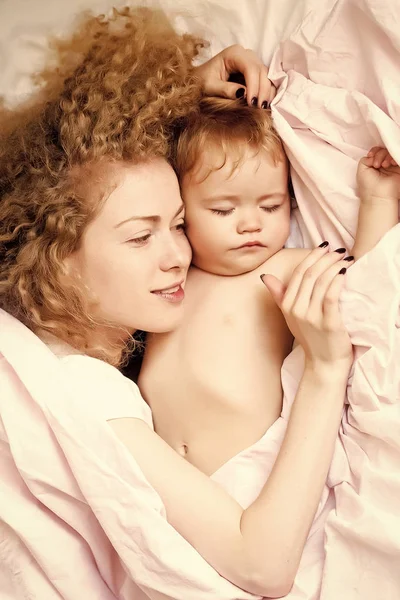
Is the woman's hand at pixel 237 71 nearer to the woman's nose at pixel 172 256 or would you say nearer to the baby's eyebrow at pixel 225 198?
the baby's eyebrow at pixel 225 198

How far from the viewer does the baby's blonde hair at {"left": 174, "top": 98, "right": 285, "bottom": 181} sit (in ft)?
3.64

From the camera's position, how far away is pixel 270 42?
1.26m

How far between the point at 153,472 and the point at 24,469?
19 cm

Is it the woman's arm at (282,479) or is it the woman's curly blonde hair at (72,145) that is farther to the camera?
the woman's curly blonde hair at (72,145)

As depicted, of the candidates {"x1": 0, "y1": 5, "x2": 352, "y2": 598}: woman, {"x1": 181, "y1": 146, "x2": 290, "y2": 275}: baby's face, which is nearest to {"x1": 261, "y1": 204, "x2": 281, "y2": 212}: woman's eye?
{"x1": 181, "y1": 146, "x2": 290, "y2": 275}: baby's face

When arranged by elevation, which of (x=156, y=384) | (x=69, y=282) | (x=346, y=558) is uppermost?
(x=69, y=282)

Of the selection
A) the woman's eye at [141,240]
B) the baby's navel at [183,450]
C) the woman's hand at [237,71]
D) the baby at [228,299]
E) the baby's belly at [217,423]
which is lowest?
the baby's navel at [183,450]

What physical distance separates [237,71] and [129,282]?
46 centimetres

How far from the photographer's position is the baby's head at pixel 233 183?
1.11 m

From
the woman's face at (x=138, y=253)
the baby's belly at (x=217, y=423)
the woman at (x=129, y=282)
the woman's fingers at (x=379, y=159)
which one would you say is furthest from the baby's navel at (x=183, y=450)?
the woman's fingers at (x=379, y=159)

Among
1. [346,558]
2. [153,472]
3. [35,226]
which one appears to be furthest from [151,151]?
[346,558]

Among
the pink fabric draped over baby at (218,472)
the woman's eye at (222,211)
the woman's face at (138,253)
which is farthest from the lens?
the woman's eye at (222,211)

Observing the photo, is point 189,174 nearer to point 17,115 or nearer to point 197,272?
point 197,272

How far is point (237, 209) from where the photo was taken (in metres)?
1.13
